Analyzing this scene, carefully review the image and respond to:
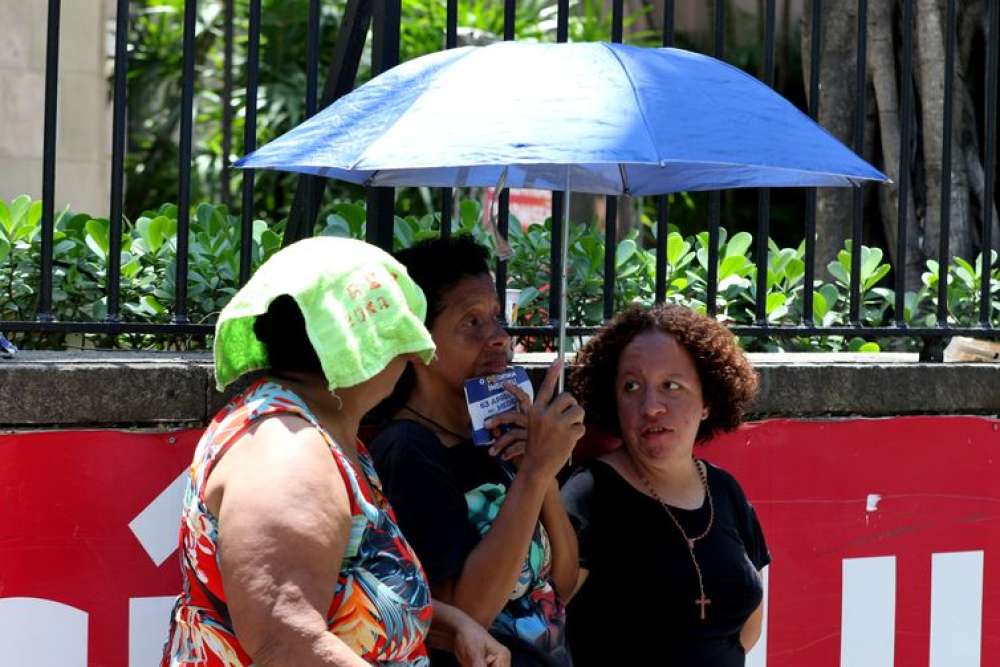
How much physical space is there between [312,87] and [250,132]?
0.23 m

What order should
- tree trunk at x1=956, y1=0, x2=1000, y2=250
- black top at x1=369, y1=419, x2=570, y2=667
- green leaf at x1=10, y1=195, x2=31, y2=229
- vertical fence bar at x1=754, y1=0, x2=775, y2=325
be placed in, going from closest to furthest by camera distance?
black top at x1=369, y1=419, x2=570, y2=667, green leaf at x1=10, y1=195, x2=31, y2=229, vertical fence bar at x1=754, y1=0, x2=775, y2=325, tree trunk at x1=956, y1=0, x2=1000, y2=250

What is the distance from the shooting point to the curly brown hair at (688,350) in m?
3.61

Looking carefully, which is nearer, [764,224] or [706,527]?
[706,527]

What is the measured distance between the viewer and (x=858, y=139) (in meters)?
4.57

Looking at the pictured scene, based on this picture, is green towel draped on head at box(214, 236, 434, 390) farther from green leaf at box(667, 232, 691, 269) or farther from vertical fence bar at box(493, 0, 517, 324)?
green leaf at box(667, 232, 691, 269)

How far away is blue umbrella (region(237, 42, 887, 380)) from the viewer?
2.77 meters

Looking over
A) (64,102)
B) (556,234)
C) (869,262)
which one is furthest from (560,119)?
(64,102)

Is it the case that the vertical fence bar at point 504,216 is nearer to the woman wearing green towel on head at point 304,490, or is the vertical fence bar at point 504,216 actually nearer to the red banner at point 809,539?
the red banner at point 809,539

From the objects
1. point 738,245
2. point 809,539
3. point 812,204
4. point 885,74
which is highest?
point 885,74

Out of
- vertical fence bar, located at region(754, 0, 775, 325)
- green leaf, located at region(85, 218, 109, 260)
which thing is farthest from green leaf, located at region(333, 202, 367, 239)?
vertical fence bar, located at region(754, 0, 775, 325)

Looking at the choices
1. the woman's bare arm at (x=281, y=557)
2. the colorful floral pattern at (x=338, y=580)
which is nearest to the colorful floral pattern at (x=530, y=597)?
the colorful floral pattern at (x=338, y=580)

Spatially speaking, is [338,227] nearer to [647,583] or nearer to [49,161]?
[49,161]

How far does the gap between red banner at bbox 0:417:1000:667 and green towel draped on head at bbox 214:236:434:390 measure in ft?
3.11

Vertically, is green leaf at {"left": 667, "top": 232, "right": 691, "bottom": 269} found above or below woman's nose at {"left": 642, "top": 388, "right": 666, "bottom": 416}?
above
